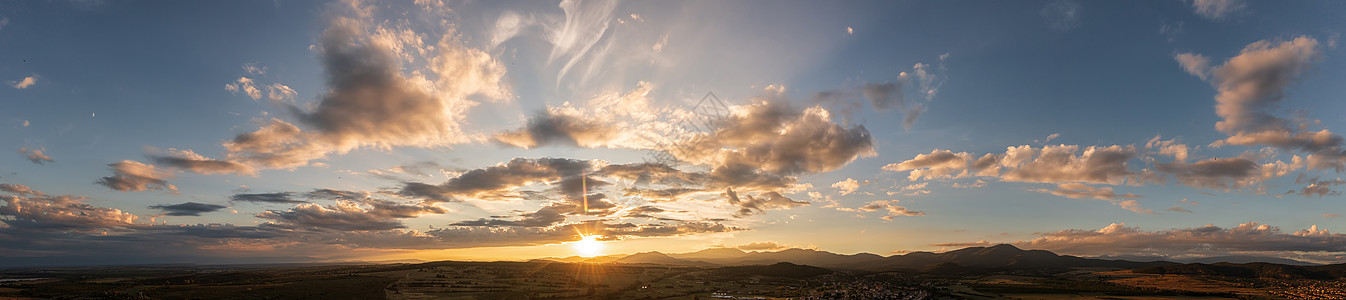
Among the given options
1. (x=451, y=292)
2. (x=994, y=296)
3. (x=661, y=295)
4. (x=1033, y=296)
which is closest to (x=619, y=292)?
(x=661, y=295)

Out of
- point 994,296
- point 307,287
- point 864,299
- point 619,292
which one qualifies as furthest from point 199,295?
point 994,296

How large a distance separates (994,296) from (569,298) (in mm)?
163149

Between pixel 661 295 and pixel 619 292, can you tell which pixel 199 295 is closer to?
pixel 619 292

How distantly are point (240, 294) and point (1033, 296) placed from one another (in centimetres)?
27818

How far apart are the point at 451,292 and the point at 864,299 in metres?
150

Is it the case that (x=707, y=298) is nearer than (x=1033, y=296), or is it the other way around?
(x=707, y=298)

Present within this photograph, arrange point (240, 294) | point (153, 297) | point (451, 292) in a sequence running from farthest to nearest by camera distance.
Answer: point (451, 292)
point (240, 294)
point (153, 297)

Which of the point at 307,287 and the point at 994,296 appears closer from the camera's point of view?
the point at 307,287

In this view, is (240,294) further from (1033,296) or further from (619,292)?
(1033,296)

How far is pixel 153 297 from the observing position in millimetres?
147000

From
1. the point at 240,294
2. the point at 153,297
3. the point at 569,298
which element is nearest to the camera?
the point at 153,297

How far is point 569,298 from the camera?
17338 cm

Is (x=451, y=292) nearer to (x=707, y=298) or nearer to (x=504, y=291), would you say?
(x=504, y=291)

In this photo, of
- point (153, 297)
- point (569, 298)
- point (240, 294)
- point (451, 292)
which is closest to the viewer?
point (153, 297)
